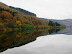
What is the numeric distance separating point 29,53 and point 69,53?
14.4 ft

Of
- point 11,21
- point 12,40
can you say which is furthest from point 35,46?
point 11,21

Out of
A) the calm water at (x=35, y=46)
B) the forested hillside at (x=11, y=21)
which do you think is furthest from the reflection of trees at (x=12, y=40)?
the forested hillside at (x=11, y=21)

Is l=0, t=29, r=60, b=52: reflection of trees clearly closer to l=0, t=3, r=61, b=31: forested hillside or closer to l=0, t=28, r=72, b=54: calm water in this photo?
l=0, t=28, r=72, b=54: calm water

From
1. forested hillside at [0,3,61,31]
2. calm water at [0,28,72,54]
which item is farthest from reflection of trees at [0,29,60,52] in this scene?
forested hillside at [0,3,61,31]

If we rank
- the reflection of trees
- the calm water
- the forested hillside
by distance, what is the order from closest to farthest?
the calm water
the reflection of trees
the forested hillside

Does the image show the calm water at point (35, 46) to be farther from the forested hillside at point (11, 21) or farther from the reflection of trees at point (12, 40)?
the forested hillside at point (11, 21)

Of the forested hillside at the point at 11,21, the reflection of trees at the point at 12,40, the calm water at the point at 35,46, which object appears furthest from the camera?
the forested hillside at the point at 11,21

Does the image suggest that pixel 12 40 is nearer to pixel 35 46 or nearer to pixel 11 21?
pixel 35 46

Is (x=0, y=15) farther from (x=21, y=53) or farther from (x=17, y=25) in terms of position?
(x=21, y=53)

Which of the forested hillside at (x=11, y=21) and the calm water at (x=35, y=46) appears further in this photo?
the forested hillside at (x=11, y=21)

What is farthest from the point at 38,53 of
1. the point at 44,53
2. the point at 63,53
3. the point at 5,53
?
the point at 5,53

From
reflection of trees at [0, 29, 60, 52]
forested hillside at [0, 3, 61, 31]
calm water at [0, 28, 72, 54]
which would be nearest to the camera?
calm water at [0, 28, 72, 54]

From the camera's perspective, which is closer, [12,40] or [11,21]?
[12,40]

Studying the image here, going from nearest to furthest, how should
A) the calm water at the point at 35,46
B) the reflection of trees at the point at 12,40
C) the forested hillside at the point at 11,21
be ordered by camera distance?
the calm water at the point at 35,46
the reflection of trees at the point at 12,40
the forested hillside at the point at 11,21
